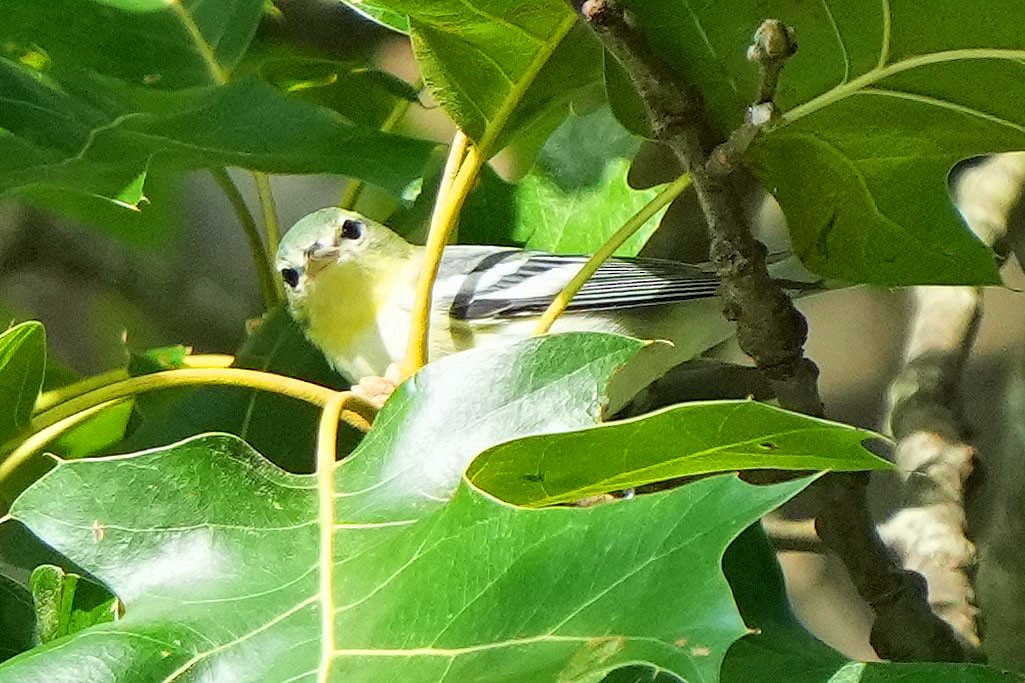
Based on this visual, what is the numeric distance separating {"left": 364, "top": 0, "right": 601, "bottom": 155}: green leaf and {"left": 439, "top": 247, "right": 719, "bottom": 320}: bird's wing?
31 cm

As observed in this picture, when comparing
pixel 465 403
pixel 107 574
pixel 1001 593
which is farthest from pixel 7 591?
pixel 1001 593

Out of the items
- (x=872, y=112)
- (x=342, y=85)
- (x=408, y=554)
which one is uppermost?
(x=342, y=85)

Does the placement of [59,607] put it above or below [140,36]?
below

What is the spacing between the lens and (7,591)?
83cm

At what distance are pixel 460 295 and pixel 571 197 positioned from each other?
0.20 meters

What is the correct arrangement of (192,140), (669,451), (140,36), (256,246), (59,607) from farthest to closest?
(256,246)
(140,36)
(192,140)
(59,607)
(669,451)

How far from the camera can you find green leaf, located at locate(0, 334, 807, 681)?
46 centimetres

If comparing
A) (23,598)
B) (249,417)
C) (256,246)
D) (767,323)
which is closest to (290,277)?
(256,246)

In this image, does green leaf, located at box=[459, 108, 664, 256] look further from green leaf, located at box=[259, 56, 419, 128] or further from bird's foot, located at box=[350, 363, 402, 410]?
bird's foot, located at box=[350, 363, 402, 410]

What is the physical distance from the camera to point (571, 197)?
1.07 m

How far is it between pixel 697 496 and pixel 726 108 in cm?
35

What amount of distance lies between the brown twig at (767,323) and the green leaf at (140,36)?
1.53ft

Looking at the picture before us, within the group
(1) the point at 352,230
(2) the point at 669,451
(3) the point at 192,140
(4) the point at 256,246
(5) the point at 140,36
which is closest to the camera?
(2) the point at 669,451

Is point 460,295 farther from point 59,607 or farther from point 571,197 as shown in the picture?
point 59,607
